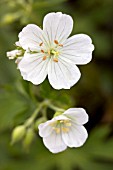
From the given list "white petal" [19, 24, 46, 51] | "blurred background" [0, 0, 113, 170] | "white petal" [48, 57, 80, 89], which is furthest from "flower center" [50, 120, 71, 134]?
"white petal" [19, 24, 46, 51]

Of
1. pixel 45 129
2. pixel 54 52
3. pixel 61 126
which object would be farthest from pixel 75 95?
pixel 45 129

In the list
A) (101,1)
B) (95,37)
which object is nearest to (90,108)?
(95,37)

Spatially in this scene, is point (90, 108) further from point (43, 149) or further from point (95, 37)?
point (95, 37)

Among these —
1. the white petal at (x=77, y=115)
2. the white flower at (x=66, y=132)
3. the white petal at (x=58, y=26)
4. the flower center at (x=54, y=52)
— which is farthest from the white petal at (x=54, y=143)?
the white petal at (x=58, y=26)

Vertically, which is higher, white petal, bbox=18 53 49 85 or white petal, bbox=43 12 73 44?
white petal, bbox=43 12 73 44

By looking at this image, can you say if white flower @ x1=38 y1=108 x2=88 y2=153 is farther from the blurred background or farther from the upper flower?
the blurred background

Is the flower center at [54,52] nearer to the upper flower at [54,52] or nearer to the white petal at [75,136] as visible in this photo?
the upper flower at [54,52]

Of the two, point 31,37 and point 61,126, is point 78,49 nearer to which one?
point 31,37
